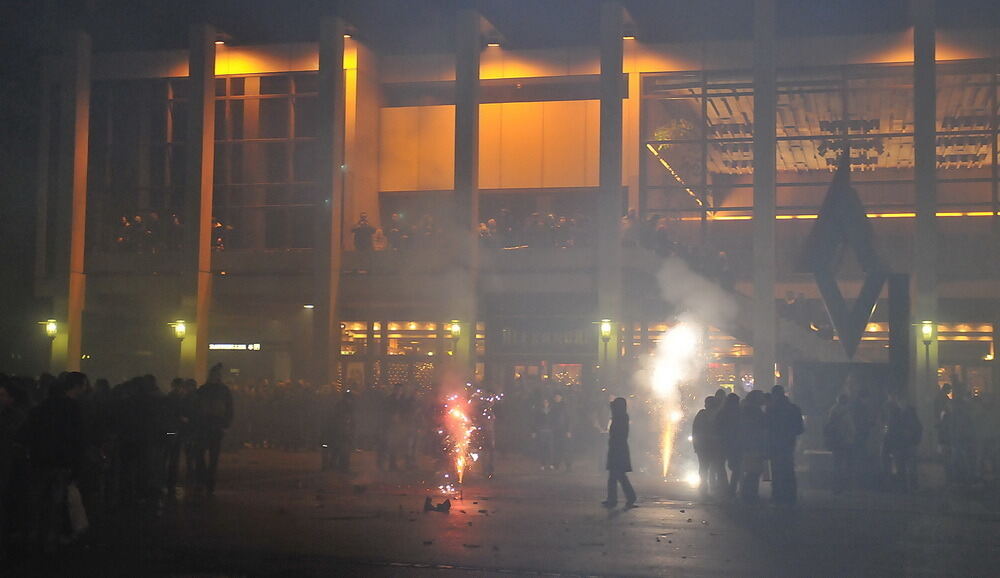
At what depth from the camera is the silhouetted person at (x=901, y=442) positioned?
18.6 m

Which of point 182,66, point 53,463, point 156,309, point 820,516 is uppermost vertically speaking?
point 182,66

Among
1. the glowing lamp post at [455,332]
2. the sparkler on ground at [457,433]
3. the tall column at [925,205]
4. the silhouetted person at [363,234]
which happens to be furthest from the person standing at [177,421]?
the tall column at [925,205]

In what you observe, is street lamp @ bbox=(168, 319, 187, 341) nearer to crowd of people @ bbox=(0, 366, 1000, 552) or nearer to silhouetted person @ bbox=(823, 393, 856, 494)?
crowd of people @ bbox=(0, 366, 1000, 552)

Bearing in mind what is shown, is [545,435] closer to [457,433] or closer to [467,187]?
[457,433]

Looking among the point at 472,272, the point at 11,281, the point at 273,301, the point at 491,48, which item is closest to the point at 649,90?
the point at 491,48

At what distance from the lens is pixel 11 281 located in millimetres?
35406

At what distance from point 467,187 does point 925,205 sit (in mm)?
12197

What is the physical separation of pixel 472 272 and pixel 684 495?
46.7 ft

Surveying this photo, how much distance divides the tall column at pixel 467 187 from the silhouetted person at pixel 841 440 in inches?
546

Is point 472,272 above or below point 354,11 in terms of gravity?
below

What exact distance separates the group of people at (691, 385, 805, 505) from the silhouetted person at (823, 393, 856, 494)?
1.54 metres

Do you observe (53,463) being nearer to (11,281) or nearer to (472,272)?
(472,272)

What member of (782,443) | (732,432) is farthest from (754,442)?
(732,432)

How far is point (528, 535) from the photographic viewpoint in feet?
41.7
